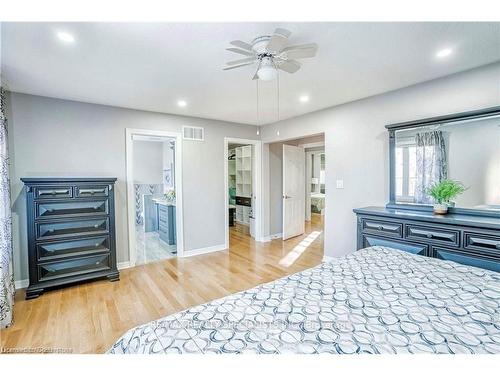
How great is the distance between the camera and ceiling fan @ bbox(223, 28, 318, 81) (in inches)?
63.6

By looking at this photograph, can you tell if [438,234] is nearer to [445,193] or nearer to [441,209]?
[441,209]

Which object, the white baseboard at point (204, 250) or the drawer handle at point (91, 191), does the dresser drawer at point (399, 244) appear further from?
the drawer handle at point (91, 191)

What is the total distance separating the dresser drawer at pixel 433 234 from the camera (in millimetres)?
2164

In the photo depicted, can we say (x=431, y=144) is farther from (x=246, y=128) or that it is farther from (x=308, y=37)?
(x=246, y=128)

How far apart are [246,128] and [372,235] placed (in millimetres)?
3120

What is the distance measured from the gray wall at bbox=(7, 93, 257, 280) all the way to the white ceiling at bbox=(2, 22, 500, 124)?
0.87 ft

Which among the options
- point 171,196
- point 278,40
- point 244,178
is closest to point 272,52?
point 278,40

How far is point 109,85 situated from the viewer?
2.74 meters

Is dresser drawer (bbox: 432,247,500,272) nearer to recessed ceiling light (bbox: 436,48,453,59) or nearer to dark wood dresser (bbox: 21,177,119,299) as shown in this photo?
recessed ceiling light (bbox: 436,48,453,59)

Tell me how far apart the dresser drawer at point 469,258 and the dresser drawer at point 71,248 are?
3.76 metres

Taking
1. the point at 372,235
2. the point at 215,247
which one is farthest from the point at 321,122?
the point at 215,247

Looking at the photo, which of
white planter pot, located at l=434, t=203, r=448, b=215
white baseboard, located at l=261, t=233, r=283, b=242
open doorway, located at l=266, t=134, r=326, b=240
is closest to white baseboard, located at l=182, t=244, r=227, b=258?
white baseboard, located at l=261, t=233, r=283, b=242

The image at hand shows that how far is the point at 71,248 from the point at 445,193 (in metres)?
4.39

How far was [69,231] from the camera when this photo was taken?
3.04 m
